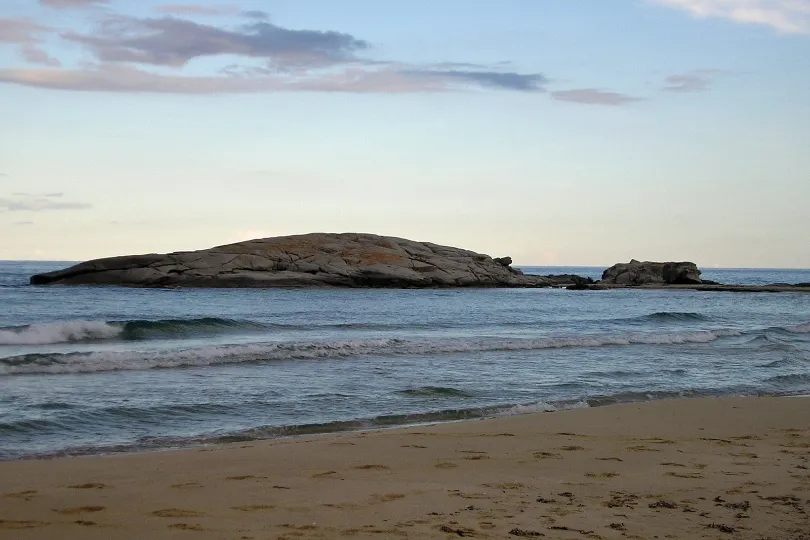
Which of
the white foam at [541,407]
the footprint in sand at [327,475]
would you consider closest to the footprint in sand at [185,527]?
the footprint in sand at [327,475]

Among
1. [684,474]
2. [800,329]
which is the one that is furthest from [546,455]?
[800,329]

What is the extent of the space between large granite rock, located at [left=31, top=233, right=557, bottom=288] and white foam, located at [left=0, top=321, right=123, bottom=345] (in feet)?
117

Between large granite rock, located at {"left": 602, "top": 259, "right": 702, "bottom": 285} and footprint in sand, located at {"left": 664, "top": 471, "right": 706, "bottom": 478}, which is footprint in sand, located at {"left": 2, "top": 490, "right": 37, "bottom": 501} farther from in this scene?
large granite rock, located at {"left": 602, "top": 259, "right": 702, "bottom": 285}

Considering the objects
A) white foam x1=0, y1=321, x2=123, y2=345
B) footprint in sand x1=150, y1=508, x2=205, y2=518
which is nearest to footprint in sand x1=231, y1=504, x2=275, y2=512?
footprint in sand x1=150, y1=508, x2=205, y2=518

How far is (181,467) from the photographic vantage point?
28.1ft

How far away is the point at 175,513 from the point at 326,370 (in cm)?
1142

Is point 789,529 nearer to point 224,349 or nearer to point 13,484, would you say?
point 13,484

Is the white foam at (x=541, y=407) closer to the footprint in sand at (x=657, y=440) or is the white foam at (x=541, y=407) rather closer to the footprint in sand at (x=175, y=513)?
the footprint in sand at (x=657, y=440)

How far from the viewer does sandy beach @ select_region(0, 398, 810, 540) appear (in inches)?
247

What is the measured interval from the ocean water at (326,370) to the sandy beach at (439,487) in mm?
1930

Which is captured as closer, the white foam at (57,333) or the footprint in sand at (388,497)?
the footprint in sand at (388,497)

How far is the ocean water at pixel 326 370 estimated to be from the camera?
39.0 ft

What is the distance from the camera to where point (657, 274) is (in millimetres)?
80688

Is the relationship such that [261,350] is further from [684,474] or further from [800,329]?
[800,329]
